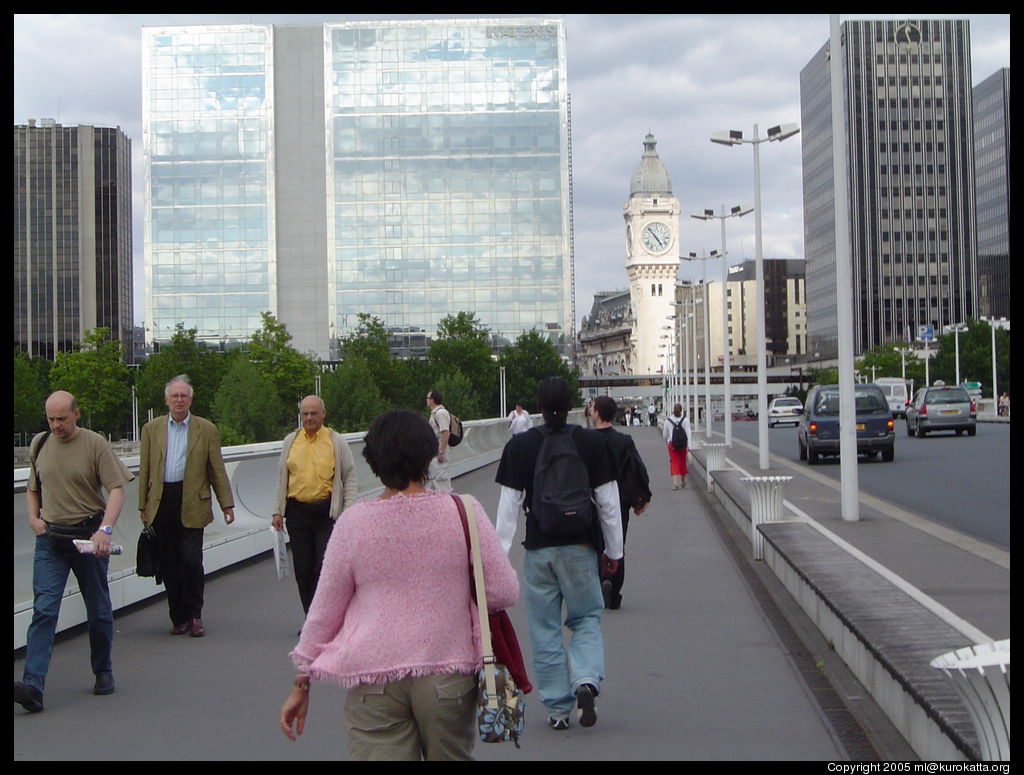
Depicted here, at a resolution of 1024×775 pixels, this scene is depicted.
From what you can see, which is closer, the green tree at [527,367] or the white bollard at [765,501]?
the white bollard at [765,501]

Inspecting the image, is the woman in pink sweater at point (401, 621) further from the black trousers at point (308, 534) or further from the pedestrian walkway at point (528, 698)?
the black trousers at point (308, 534)

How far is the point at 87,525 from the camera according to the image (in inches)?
304

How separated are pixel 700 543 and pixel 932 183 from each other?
443ft

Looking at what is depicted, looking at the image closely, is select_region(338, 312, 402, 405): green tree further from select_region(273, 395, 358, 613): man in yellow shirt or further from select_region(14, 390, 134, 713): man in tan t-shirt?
select_region(14, 390, 134, 713): man in tan t-shirt

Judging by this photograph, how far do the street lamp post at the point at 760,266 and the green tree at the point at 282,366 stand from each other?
47.6 metres

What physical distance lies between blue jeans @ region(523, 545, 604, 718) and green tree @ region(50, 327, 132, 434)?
79.2m

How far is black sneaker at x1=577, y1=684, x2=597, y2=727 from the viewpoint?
6586mm

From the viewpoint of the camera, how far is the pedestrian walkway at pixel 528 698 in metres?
6.16

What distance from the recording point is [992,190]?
136875 millimetres

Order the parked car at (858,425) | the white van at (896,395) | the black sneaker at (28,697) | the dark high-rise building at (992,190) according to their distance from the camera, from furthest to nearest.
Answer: the dark high-rise building at (992,190) → the white van at (896,395) → the parked car at (858,425) → the black sneaker at (28,697)

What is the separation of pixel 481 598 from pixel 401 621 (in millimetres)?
258

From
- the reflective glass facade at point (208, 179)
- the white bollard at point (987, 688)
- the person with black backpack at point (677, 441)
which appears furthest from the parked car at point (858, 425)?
the reflective glass facade at point (208, 179)

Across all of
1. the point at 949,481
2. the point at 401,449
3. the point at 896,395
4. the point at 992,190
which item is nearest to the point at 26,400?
the point at 896,395
